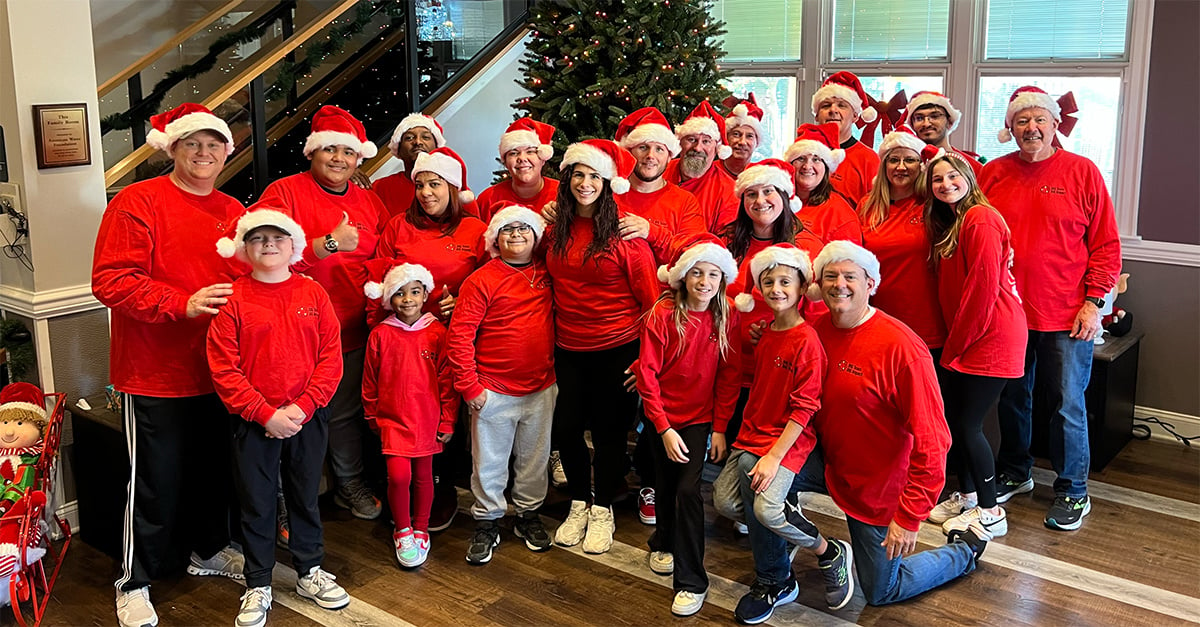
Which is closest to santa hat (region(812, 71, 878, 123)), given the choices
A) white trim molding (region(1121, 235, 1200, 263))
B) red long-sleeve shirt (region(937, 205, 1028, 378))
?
red long-sleeve shirt (region(937, 205, 1028, 378))

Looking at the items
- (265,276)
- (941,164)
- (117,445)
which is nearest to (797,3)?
(941,164)

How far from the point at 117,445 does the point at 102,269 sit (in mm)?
767

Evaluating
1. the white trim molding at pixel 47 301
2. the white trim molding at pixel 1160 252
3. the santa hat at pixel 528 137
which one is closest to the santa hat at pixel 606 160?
the santa hat at pixel 528 137

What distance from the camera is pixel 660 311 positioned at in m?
3.51

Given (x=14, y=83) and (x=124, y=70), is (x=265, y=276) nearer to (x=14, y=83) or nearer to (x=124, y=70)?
(x=14, y=83)

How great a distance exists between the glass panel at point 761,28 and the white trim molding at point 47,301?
13.0 feet

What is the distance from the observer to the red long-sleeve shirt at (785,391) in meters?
3.25

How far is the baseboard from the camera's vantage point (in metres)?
5.03

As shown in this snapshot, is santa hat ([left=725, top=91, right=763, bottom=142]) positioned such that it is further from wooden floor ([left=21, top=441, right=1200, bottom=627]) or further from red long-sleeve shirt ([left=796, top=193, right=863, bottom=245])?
wooden floor ([left=21, top=441, right=1200, bottom=627])

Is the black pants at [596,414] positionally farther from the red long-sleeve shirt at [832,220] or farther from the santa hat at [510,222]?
the red long-sleeve shirt at [832,220]

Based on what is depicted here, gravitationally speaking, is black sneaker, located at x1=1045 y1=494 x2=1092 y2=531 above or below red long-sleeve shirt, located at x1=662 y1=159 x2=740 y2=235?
below

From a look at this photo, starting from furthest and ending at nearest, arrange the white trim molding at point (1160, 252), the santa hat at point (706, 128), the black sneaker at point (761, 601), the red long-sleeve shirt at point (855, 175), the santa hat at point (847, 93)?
the white trim molding at point (1160, 252), the santa hat at point (847, 93), the red long-sleeve shirt at point (855, 175), the santa hat at point (706, 128), the black sneaker at point (761, 601)

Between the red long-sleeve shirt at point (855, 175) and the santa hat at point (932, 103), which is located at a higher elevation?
the santa hat at point (932, 103)

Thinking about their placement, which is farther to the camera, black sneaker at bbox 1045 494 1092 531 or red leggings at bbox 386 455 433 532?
black sneaker at bbox 1045 494 1092 531
